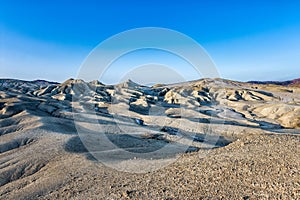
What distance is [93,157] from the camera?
41.0ft

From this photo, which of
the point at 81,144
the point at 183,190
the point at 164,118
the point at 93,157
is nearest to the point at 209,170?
the point at 183,190

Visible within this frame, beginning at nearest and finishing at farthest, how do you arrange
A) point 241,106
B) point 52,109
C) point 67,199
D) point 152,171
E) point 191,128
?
point 67,199
point 152,171
point 191,128
point 52,109
point 241,106

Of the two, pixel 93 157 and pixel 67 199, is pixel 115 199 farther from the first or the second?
pixel 93 157

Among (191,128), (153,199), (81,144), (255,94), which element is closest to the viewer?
(153,199)

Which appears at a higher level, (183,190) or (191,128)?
(183,190)

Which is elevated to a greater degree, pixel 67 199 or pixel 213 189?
pixel 213 189

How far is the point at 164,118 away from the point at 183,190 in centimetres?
2226

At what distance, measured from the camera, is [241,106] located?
44.1 m

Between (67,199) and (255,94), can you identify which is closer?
(67,199)

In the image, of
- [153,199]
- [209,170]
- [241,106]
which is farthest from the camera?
[241,106]

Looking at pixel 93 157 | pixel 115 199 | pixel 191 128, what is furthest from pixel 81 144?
pixel 191 128

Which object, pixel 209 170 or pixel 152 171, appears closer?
pixel 209 170

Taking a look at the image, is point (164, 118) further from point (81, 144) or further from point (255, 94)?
point (255, 94)

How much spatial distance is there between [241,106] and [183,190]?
128 feet
